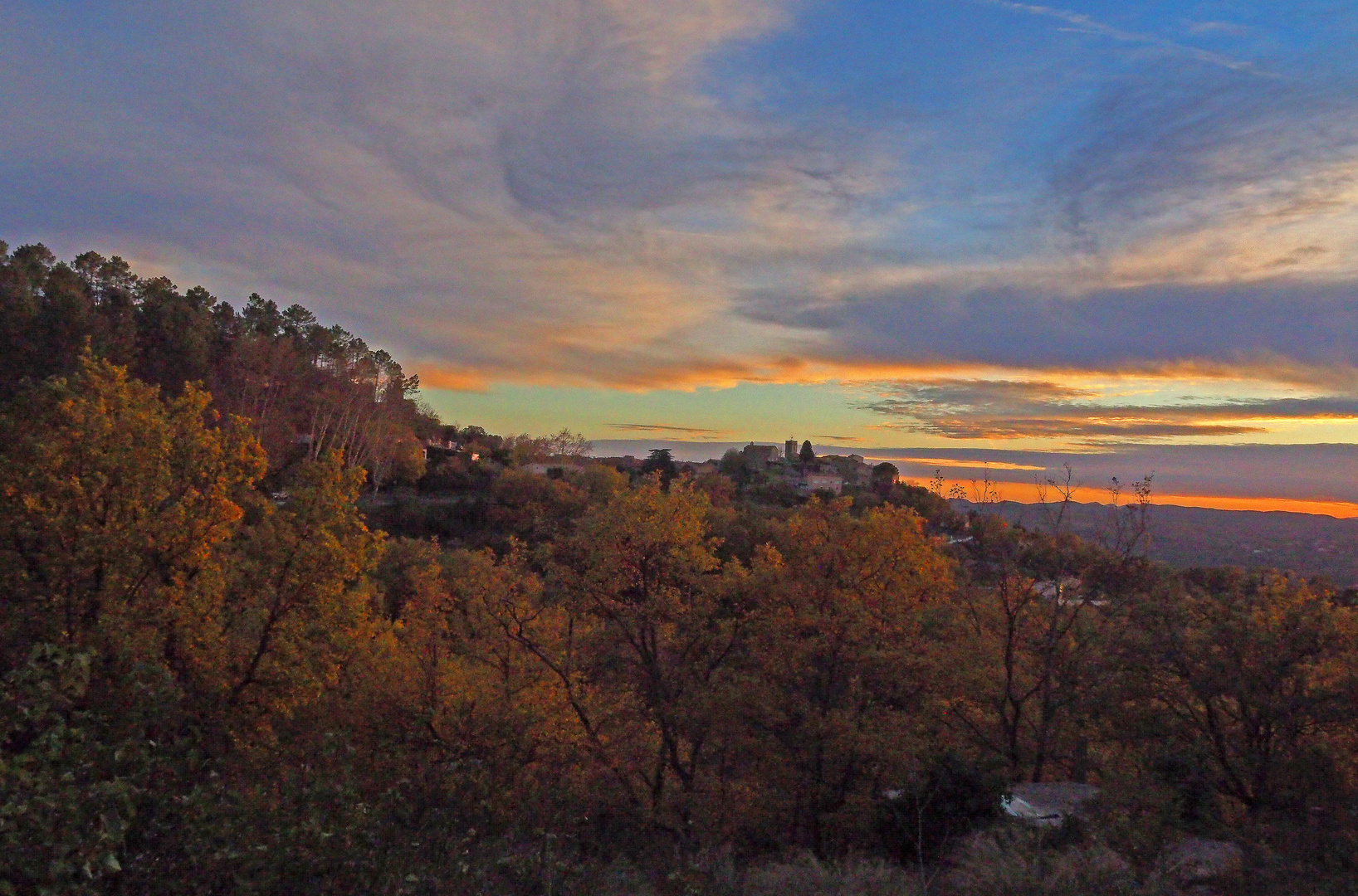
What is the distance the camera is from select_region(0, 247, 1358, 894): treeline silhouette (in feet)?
26.3

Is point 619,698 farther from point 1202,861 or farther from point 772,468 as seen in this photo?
point 772,468

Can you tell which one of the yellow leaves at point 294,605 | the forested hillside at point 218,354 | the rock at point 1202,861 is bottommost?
the rock at point 1202,861

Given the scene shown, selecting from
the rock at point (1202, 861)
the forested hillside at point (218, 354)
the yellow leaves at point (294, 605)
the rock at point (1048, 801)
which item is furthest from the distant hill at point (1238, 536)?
the forested hillside at point (218, 354)

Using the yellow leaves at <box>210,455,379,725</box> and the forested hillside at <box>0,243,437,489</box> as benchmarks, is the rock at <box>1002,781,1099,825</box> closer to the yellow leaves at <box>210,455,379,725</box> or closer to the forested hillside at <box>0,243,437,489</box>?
the yellow leaves at <box>210,455,379,725</box>

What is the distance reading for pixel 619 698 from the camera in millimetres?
16203

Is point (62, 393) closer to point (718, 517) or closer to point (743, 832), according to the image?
point (743, 832)

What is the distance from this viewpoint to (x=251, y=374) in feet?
174

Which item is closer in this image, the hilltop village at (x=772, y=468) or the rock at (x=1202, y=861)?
the rock at (x=1202, y=861)

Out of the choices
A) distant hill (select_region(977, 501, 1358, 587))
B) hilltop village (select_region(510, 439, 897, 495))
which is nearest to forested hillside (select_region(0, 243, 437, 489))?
hilltop village (select_region(510, 439, 897, 495))

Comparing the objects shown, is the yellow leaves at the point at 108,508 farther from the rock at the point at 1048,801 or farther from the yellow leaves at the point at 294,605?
the rock at the point at 1048,801

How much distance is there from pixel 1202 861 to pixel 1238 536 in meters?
17.4

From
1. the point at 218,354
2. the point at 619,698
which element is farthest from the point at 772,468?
the point at 619,698

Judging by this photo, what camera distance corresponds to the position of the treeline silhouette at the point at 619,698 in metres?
8.02

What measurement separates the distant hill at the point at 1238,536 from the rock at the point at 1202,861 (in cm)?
789
